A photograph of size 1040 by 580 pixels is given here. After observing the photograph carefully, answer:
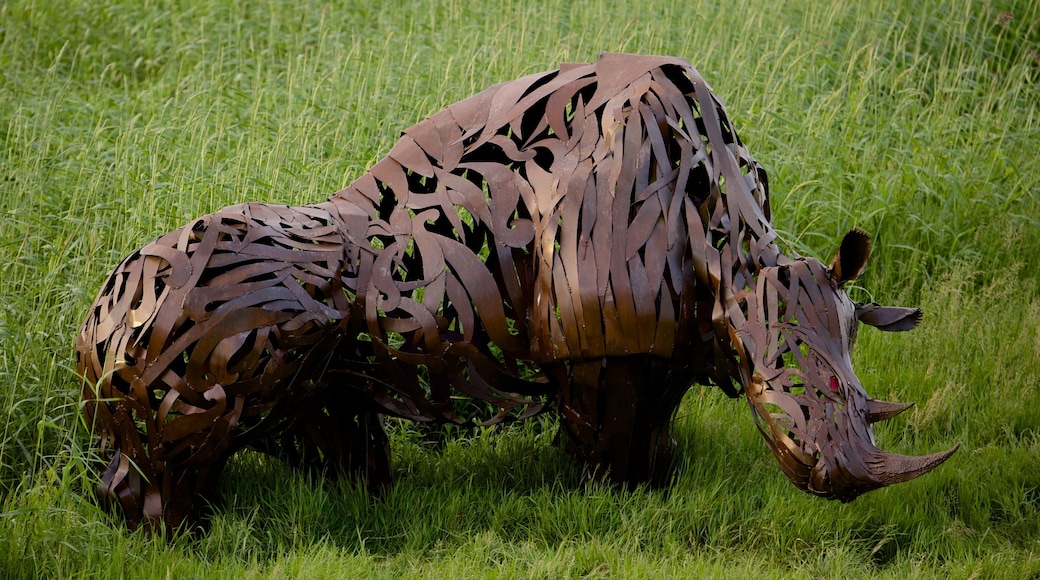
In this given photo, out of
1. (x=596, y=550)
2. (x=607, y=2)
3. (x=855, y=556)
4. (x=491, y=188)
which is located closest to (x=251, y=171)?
(x=491, y=188)

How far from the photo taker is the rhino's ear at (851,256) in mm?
3371

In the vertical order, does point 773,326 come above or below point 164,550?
above

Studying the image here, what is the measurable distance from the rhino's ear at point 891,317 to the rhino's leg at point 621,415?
0.69 meters

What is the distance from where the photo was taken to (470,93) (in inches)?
244

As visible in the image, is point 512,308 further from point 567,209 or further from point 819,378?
point 819,378

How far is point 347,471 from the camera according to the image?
4.02 meters

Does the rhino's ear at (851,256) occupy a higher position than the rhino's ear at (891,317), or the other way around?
the rhino's ear at (851,256)

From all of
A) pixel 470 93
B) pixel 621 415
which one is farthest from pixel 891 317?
pixel 470 93

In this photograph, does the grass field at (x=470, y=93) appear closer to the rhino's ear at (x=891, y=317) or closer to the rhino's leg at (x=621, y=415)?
the rhino's leg at (x=621, y=415)

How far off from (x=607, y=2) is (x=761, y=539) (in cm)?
536

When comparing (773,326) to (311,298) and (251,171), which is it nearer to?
(311,298)

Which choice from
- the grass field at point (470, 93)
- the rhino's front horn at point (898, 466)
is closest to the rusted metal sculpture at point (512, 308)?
the rhino's front horn at point (898, 466)

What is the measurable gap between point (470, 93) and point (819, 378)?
135 inches

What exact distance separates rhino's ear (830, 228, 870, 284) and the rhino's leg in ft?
2.16
